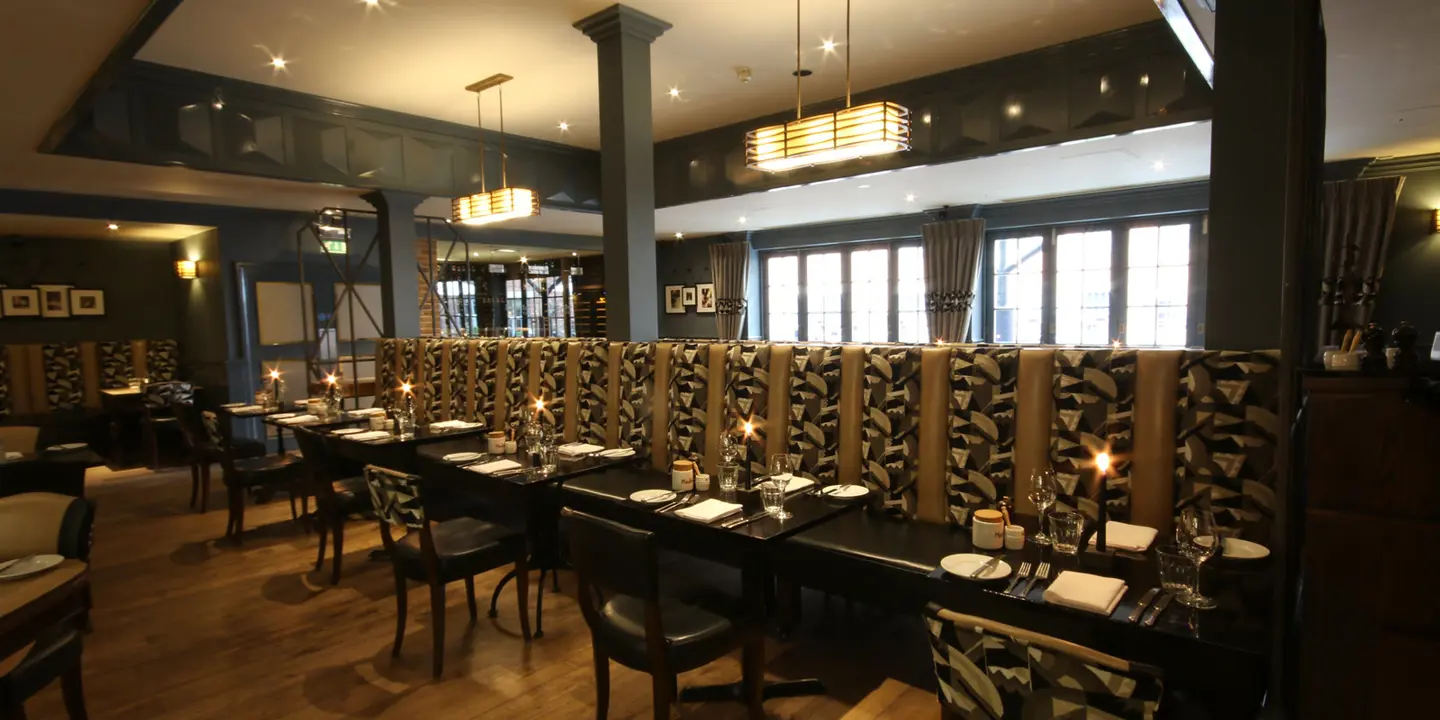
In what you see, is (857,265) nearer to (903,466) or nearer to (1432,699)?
(903,466)

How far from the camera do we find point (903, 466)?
9.93 feet

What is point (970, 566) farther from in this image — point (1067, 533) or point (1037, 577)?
point (1067, 533)

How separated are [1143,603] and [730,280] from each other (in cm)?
951

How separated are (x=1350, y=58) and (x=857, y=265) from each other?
6.42 m

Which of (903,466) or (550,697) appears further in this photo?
(903,466)

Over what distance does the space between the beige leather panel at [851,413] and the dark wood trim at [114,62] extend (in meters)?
3.36

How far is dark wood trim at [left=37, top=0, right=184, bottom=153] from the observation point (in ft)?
9.46

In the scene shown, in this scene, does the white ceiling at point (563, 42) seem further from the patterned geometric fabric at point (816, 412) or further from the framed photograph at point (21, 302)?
the framed photograph at point (21, 302)

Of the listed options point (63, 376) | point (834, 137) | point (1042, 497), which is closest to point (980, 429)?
point (1042, 497)

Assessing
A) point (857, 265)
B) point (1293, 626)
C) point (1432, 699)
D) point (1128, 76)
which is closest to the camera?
point (1432, 699)

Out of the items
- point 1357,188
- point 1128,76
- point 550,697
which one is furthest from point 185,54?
point 1357,188

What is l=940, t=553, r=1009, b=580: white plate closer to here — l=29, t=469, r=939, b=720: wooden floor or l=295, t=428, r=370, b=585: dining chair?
l=29, t=469, r=939, b=720: wooden floor

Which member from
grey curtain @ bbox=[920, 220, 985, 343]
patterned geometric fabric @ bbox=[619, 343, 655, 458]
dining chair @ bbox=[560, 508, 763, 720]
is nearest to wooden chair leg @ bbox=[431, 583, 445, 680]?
dining chair @ bbox=[560, 508, 763, 720]

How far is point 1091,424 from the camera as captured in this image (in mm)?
2592
